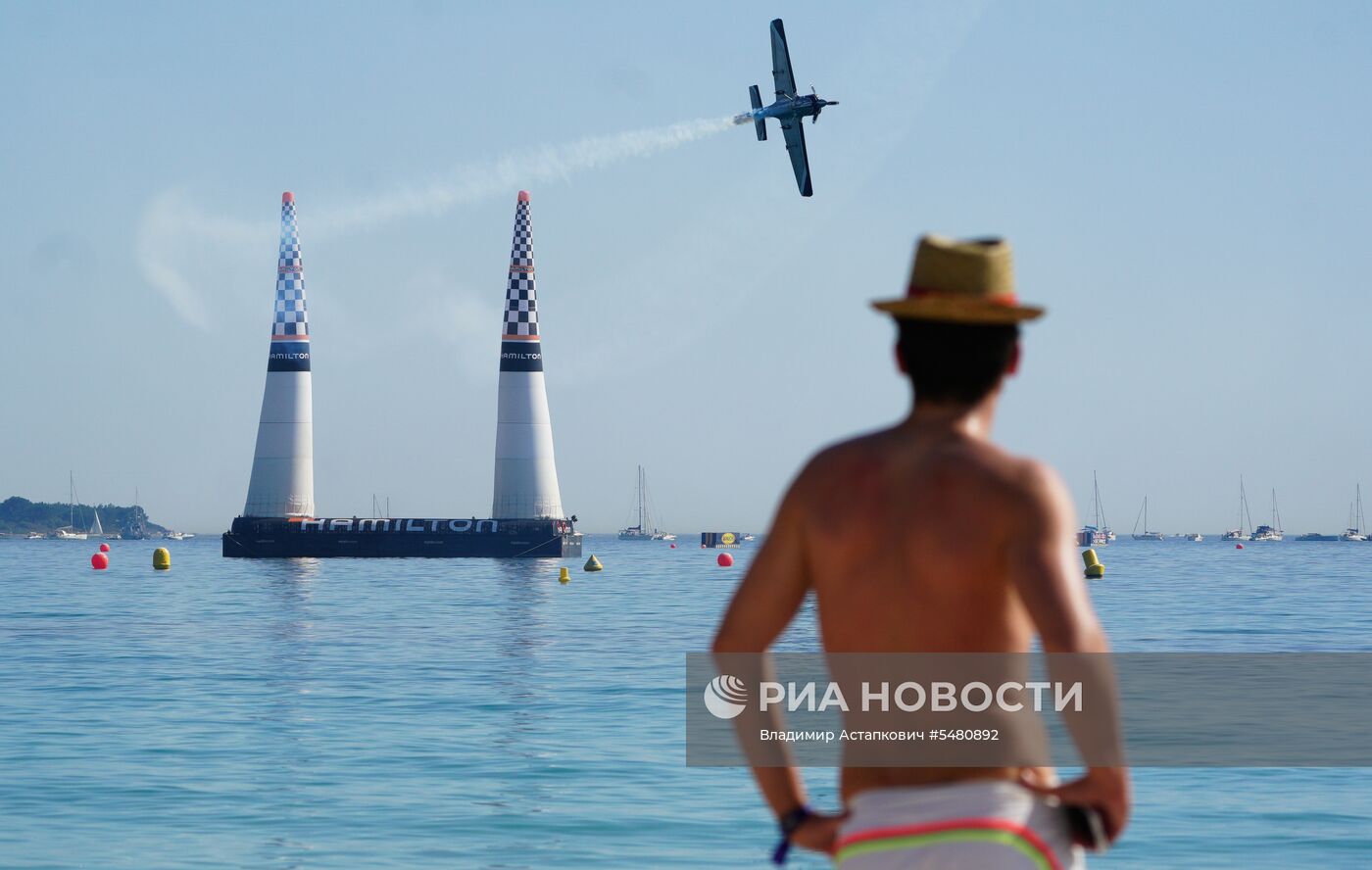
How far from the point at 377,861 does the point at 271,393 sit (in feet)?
206

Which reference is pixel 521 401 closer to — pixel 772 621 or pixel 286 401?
pixel 286 401

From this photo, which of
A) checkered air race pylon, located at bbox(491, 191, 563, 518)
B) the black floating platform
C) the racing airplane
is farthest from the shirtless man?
the black floating platform

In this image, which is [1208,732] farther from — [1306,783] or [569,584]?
[569,584]

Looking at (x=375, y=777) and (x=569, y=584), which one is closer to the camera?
(x=375, y=777)

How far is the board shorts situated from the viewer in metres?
2.86

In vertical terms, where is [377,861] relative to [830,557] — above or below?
below

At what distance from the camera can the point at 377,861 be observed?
441 inches

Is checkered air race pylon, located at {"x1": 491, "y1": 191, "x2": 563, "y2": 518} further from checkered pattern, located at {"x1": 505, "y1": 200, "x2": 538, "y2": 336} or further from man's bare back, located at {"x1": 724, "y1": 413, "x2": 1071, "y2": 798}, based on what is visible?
man's bare back, located at {"x1": 724, "y1": 413, "x2": 1071, "y2": 798}

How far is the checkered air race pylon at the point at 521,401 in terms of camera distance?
70125 mm

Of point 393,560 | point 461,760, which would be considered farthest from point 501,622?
point 393,560

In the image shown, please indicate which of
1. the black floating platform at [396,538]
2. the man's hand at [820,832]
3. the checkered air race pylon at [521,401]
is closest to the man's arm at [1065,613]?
the man's hand at [820,832]

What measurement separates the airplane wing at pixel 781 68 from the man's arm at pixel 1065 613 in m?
39.6

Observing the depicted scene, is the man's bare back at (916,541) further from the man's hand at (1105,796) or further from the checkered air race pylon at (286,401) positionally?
the checkered air race pylon at (286,401)

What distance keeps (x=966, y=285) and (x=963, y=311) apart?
49mm
